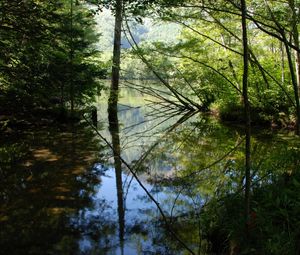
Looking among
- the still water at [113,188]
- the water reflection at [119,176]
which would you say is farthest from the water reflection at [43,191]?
the water reflection at [119,176]

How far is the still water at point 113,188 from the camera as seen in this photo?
432 cm

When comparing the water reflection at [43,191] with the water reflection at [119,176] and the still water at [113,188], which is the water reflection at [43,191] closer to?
the still water at [113,188]

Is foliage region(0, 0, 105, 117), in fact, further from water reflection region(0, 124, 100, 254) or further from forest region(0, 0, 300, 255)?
water reflection region(0, 124, 100, 254)

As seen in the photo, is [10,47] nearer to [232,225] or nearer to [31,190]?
[31,190]

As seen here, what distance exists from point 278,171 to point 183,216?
1689mm

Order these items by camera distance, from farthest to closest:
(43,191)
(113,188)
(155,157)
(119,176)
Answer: (155,157)
(119,176)
(113,188)
(43,191)

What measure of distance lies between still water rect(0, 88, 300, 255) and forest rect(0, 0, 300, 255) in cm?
3

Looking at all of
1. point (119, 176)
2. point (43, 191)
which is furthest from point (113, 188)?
point (43, 191)

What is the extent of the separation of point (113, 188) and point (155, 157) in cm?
260

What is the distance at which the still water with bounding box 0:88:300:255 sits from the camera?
432cm

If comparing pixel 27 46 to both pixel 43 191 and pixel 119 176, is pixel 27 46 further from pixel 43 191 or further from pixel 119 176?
pixel 43 191

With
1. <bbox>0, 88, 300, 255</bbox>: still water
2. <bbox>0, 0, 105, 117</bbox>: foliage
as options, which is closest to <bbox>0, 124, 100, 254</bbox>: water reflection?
<bbox>0, 88, 300, 255</bbox>: still water

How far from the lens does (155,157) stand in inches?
354

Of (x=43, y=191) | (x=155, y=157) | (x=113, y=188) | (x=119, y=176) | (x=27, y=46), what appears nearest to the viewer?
(x=43, y=191)
